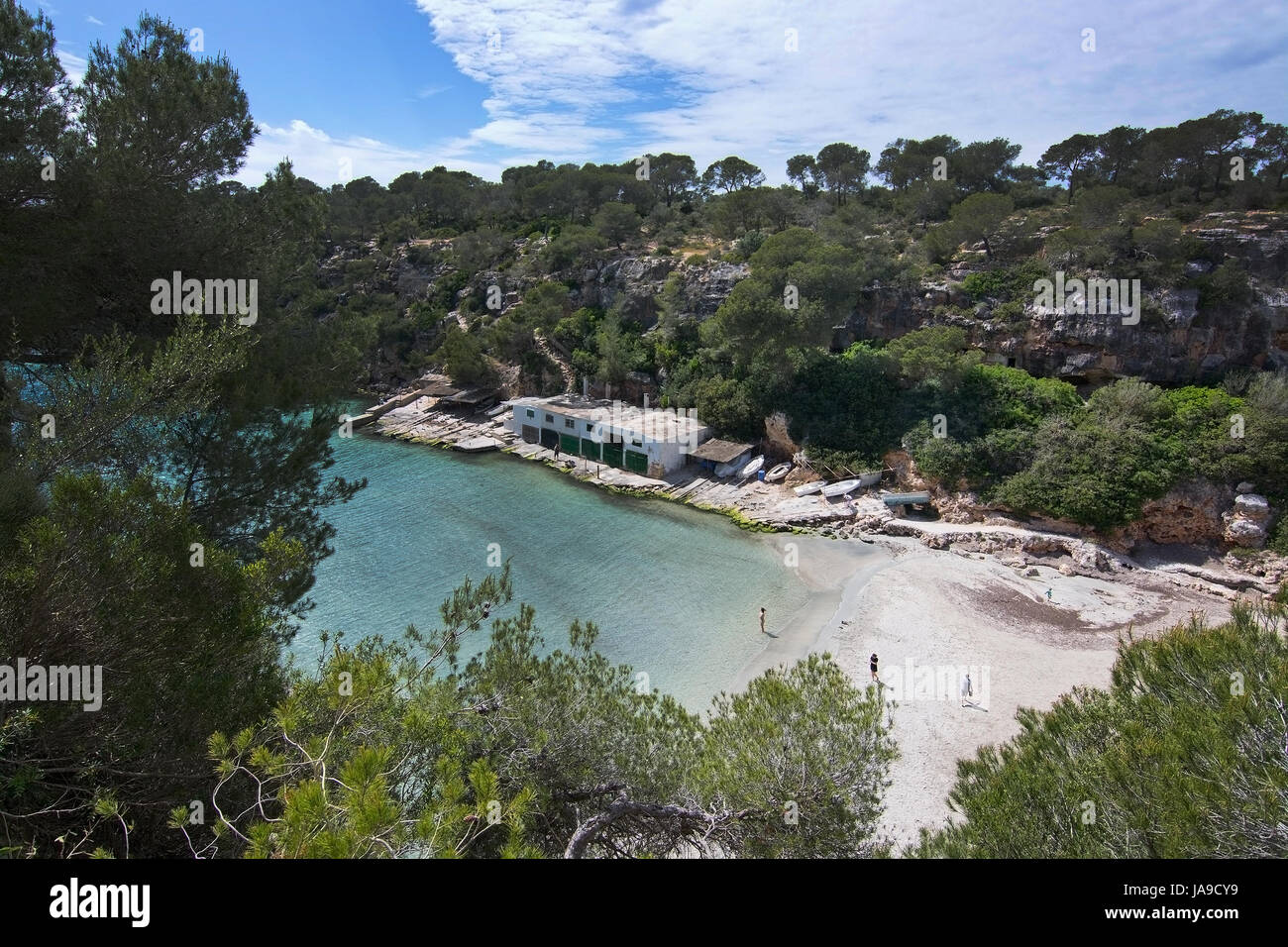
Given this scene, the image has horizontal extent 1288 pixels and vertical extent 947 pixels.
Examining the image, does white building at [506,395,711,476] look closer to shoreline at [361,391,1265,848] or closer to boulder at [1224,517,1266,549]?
shoreline at [361,391,1265,848]

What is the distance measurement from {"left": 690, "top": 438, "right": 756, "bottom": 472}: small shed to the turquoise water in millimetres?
3628

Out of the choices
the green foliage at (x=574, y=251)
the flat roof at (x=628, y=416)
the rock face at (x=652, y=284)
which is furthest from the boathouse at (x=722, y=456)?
the green foliage at (x=574, y=251)

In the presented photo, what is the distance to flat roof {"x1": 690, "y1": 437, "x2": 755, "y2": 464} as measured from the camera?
29678mm

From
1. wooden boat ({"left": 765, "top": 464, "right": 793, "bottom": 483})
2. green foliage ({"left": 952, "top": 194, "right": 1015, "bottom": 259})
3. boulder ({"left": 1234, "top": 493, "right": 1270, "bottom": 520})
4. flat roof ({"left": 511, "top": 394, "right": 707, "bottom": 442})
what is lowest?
boulder ({"left": 1234, "top": 493, "right": 1270, "bottom": 520})

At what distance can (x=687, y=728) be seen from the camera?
794cm

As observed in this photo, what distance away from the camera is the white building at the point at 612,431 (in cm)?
3055

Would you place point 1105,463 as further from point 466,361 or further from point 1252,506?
point 466,361

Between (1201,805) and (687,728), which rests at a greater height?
(1201,805)

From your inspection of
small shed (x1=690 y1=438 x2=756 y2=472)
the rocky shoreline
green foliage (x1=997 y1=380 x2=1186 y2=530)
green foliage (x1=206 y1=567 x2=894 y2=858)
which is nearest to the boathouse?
small shed (x1=690 y1=438 x2=756 y2=472)

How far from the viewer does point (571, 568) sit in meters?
21.6

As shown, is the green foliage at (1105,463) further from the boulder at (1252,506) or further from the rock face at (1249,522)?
the rock face at (1249,522)

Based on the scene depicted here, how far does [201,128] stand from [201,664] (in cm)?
794
